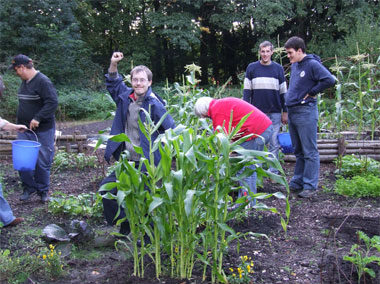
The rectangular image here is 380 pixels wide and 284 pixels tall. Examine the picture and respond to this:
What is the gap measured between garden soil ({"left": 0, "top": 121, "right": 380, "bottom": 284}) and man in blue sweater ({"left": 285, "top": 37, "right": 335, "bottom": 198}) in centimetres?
37

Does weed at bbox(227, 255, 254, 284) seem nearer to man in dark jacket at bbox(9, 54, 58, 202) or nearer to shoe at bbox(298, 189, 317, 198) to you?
shoe at bbox(298, 189, 317, 198)

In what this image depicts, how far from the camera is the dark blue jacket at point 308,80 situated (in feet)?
16.8

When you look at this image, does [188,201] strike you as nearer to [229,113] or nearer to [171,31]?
[229,113]

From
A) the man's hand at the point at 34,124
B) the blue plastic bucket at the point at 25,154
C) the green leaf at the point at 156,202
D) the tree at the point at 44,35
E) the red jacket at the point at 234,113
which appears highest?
the tree at the point at 44,35

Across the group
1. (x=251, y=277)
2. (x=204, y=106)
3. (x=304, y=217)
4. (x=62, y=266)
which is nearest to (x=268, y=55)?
(x=204, y=106)

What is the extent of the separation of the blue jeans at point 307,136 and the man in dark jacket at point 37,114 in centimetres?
315

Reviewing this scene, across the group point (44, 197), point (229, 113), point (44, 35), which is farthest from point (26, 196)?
point (44, 35)

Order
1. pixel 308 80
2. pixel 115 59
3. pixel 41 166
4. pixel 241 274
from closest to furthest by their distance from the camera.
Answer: pixel 241 274 → pixel 115 59 → pixel 308 80 → pixel 41 166

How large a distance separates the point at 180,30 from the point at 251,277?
1892 cm

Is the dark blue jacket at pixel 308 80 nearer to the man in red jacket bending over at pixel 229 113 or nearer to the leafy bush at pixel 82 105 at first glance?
the man in red jacket bending over at pixel 229 113

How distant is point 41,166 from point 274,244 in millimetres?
3250

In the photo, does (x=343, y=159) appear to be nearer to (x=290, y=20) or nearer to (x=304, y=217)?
(x=304, y=217)

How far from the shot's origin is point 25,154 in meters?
4.84

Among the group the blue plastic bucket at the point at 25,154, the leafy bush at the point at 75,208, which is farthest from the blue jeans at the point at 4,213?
the blue plastic bucket at the point at 25,154
